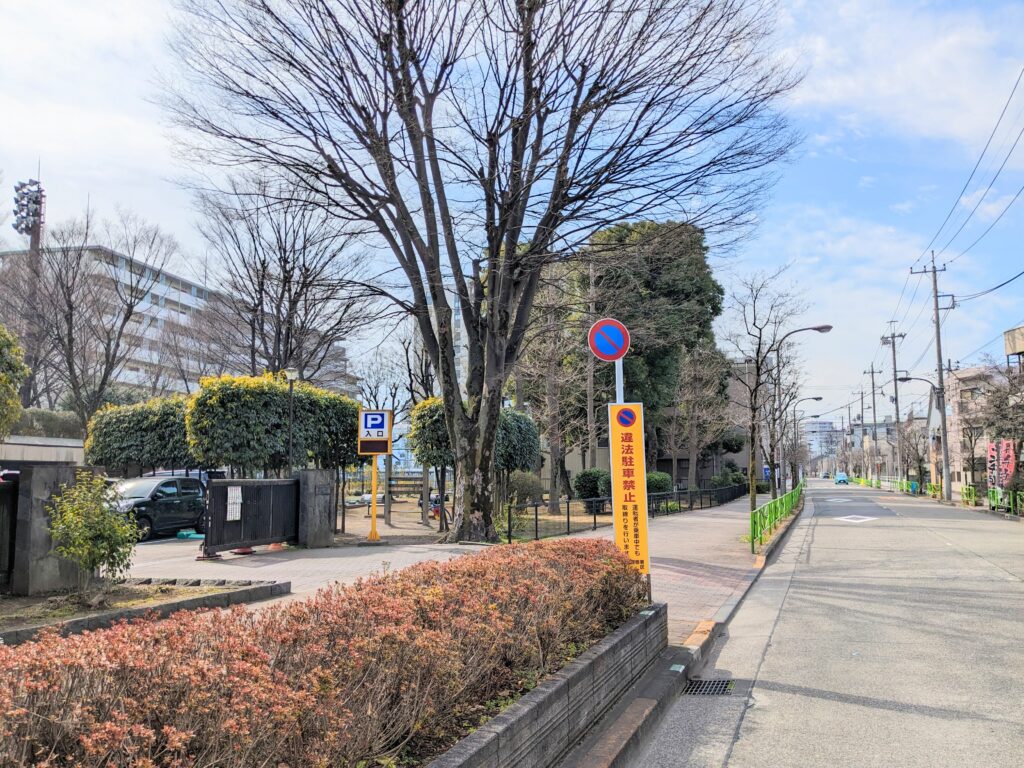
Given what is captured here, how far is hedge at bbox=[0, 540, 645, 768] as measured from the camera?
7.47 ft

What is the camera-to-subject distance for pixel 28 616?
717 centimetres

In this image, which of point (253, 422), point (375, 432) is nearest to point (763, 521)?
point (375, 432)

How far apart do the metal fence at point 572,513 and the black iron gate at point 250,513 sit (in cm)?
471

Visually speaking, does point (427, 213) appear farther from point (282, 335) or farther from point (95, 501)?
point (282, 335)

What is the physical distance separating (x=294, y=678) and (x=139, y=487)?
1823 cm

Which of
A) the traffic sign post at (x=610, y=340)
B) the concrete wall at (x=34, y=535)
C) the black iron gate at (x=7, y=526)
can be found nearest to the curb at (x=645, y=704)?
the traffic sign post at (x=610, y=340)

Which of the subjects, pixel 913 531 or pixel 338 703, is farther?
pixel 913 531

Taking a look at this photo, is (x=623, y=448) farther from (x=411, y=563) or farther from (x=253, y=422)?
(x=253, y=422)

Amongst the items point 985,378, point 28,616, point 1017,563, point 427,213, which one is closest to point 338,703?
point 28,616

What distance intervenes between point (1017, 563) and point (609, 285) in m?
14.8

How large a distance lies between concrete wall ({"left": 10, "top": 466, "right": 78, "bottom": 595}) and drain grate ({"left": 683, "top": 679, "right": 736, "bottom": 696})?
264 inches

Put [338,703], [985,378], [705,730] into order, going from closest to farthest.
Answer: [338,703], [705,730], [985,378]

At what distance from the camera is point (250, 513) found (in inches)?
577

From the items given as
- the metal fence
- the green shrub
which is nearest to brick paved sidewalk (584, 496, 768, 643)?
the metal fence
